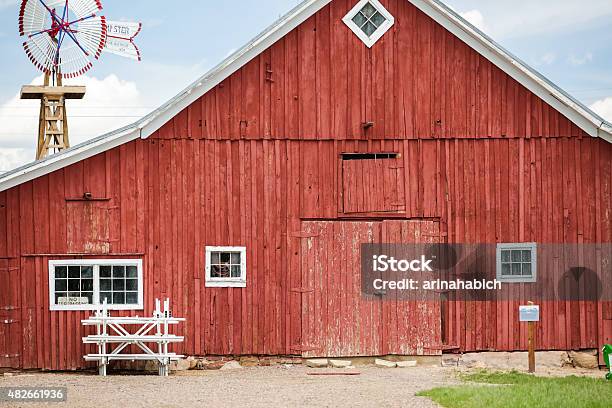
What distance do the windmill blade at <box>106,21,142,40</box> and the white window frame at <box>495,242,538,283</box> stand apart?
1257cm

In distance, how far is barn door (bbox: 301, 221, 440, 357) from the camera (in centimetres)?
1878

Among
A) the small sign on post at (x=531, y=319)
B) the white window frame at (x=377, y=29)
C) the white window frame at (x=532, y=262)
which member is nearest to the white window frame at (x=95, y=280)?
the white window frame at (x=377, y=29)

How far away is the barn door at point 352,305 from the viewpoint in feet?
61.6

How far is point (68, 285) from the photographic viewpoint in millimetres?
18406

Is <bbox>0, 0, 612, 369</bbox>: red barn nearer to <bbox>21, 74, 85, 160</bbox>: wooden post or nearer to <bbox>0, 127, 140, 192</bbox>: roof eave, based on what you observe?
<bbox>0, 127, 140, 192</bbox>: roof eave

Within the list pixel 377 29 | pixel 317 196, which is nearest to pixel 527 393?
pixel 317 196

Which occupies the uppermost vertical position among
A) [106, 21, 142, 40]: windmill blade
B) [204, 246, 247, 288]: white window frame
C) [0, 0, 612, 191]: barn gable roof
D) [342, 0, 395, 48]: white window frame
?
[106, 21, 142, 40]: windmill blade

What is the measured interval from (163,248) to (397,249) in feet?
14.7

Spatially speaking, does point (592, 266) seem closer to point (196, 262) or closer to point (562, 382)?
point (562, 382)

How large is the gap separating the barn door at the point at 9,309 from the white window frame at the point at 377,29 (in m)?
7.75

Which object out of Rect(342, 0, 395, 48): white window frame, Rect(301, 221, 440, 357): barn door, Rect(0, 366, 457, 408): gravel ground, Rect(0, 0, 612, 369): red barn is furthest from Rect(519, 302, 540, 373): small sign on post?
Rect(342, 0, 395, 48): white window frame

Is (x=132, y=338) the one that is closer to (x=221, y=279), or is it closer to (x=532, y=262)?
(x=221, y=279)

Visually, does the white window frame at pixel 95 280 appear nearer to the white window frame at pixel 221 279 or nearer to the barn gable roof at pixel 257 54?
the white window frame at pixel 221 279

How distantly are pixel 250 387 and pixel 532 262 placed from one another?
641 cm
